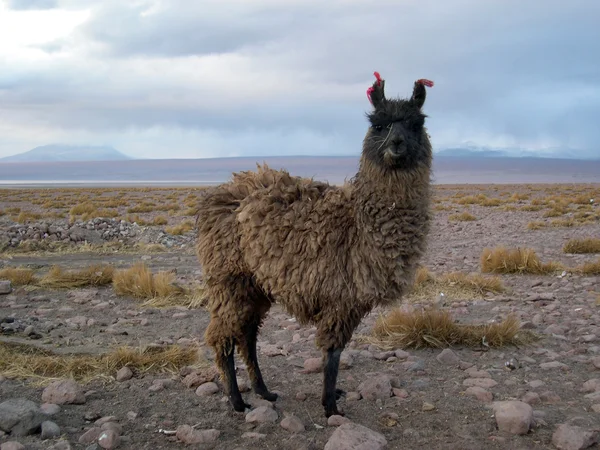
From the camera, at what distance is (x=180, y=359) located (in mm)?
6098

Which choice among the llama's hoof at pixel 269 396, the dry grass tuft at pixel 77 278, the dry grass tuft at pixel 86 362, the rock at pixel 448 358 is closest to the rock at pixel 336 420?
the llama's hoof at pixel 269 396

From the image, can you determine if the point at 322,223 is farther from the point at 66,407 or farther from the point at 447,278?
the point at 447,278

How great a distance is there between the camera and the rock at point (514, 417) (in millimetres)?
4293

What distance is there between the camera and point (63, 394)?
193 inches

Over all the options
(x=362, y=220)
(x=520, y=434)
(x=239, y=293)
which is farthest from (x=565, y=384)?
(x=239, y=293)

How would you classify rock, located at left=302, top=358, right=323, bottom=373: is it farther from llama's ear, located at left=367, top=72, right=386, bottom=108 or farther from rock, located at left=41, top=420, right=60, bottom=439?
llama's ear, located at left=367, top=72, right=386, bottom=108

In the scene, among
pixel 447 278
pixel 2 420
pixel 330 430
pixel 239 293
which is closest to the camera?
pixel 2 420

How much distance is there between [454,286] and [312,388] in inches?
197

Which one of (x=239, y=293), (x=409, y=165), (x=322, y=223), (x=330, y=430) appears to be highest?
(x=409, y=165)

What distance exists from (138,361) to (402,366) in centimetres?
284

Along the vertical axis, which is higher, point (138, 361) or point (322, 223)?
point (322, 223)

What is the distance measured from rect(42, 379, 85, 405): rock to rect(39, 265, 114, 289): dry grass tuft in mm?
5775

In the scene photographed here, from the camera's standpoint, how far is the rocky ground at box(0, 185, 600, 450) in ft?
14.0

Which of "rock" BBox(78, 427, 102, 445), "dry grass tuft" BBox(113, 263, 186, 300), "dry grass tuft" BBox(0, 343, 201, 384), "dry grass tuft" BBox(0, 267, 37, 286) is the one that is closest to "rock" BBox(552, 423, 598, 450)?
"rock" BBox(78, 427, 102, 445)
